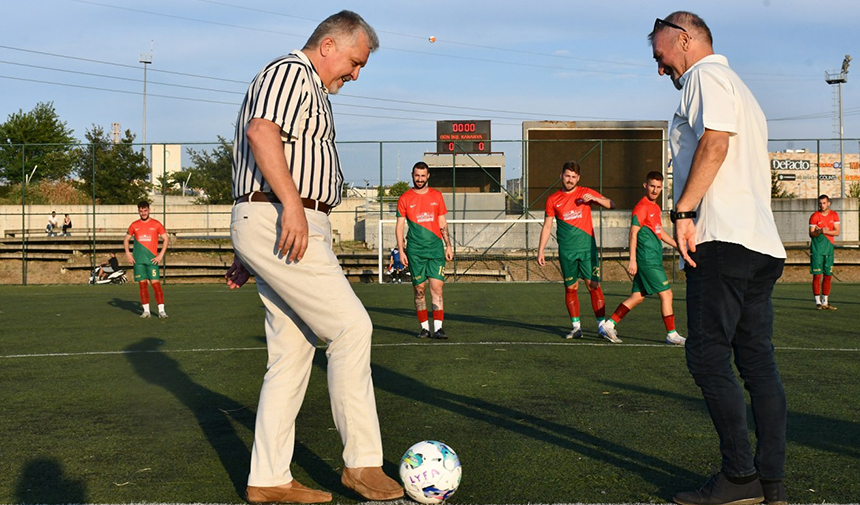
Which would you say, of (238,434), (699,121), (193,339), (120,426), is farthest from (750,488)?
(193,339)

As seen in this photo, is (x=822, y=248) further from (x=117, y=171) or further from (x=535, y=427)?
(x=117, y=171)

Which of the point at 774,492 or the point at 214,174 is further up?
the point at 214,174

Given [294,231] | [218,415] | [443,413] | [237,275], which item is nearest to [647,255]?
[443,413]

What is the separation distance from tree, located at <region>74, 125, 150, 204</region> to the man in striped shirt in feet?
80.6

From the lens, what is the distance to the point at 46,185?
42.4 meters

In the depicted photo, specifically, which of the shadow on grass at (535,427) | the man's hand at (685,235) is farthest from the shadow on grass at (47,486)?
the man's hand at (685,235)

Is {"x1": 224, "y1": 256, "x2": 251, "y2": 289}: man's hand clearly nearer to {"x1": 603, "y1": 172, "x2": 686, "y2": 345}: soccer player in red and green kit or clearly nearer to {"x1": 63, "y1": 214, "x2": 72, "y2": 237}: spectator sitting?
{"x1": 603, "y1": 172, "x2": 686, "y2": 345}: soccer player in red and green kit

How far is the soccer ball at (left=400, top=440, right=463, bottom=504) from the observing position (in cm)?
345

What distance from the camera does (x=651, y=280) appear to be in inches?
360

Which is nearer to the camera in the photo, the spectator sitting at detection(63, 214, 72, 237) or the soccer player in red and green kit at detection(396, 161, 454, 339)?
the soccer player in red and green kit at detection(396, 161, 454, 339)

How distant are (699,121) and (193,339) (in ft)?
23.8

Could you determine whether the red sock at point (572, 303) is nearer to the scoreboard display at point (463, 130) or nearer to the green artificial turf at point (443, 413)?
the green artificial turf at point (443, 413)

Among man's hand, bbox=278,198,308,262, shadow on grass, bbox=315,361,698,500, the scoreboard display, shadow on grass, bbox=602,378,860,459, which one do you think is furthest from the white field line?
the scoreboard display

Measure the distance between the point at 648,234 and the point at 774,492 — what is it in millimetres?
6022
